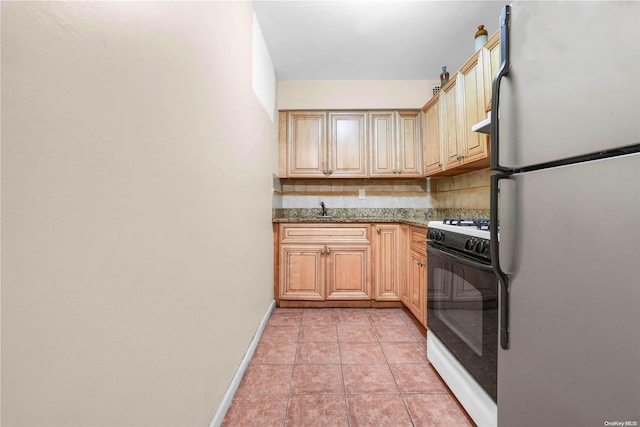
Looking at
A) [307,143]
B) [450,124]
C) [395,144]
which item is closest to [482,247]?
[450,124]

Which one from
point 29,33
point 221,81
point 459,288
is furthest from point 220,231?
point 459,288

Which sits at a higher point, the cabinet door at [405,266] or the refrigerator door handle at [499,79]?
the refrigerator door handle at [499,79]

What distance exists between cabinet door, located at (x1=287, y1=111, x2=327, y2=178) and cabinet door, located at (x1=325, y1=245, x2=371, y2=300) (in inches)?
36.5

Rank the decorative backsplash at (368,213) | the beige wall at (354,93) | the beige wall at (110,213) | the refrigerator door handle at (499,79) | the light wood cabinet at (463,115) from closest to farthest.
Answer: the beige wall at (110,213) → the refrigerator door handle at (499,79) → the light wood cabinet at (463,115) → the beige wall at (354,93) → the decorative backsplash at (368,213)

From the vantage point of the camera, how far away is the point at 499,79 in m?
0.93

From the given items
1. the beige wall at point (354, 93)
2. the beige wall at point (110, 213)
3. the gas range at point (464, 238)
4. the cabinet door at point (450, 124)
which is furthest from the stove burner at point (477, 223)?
the beige wall at point (354, 93)

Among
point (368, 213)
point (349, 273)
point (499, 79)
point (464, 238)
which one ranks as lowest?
point (349, 273)

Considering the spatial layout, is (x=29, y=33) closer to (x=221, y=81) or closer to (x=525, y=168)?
(x=221, y=81)

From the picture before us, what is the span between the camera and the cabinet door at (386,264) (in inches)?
113

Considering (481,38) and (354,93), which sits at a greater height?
(354,93)

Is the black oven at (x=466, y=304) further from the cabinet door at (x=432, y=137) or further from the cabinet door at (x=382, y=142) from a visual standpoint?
the cabinet door at (x=382, y=142)

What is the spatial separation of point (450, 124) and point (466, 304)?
1.64m

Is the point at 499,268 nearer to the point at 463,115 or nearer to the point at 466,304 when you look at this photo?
the point at 466,304

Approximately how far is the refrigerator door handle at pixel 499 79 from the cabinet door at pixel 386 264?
196cm
